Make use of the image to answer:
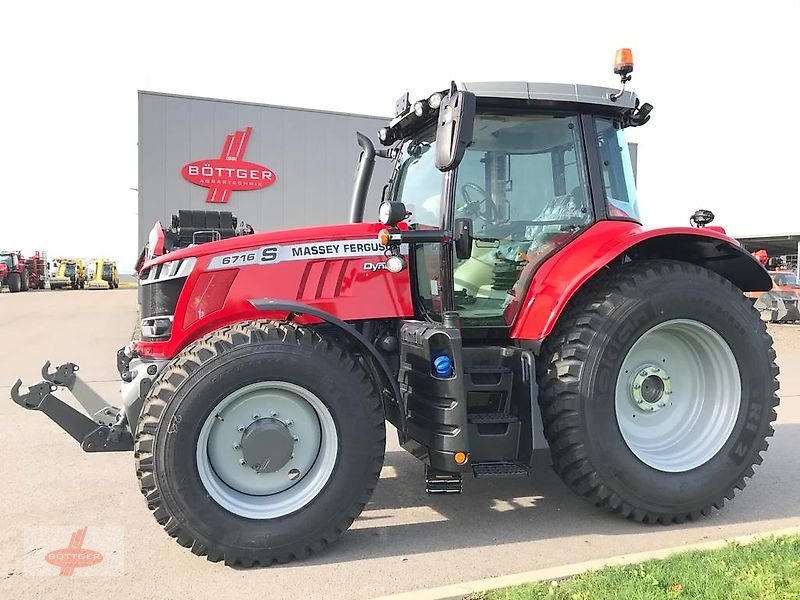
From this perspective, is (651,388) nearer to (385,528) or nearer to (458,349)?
(458,349)

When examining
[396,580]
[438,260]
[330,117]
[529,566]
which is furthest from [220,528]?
[330,117]

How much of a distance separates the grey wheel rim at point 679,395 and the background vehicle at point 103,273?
45091 mm

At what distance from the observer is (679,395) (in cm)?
417

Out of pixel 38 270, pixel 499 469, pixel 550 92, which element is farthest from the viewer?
pixel 38 270

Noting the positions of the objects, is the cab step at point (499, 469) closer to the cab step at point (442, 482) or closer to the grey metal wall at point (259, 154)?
the cab step at point (442, 482)

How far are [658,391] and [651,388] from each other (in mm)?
56

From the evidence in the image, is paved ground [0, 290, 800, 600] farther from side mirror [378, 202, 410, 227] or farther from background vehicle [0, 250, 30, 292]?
background vehicle [0, 250, 30, 292]

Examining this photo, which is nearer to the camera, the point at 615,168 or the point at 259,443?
the point at 259,443

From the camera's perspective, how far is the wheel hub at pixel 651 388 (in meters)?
4.01

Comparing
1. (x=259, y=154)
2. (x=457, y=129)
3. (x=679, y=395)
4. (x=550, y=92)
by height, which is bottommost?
(x=679, y=395)

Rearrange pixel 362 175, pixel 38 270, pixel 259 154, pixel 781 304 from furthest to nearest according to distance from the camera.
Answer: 1. pixel 38 270
2. pixel 781 304
3. pixel 259 154
4. pixel 362 175

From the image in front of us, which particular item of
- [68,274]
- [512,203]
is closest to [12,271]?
[68,274]

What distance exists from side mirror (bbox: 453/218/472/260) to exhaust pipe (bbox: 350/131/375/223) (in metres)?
0.96

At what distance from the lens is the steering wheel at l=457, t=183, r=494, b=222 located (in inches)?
155
